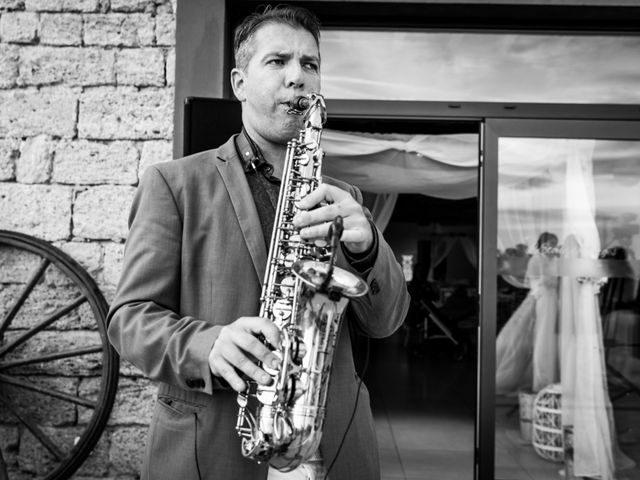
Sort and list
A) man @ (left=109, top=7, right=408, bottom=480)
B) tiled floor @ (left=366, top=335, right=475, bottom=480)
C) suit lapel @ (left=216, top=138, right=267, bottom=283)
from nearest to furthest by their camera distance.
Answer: man @ (left=109, top=7, right=408, bottom=480), suit lapel @ (left=216, top=138, right=267, bottom=283), tiled floor @ (left=366, top=335, right=475, bottom=480)

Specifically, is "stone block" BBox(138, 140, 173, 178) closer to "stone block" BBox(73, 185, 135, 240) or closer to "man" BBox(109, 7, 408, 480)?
"stone block" BBox(73, 185, 135, 240)

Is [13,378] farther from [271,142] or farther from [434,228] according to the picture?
[434,228]

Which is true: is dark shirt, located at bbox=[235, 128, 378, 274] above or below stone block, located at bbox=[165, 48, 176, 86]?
below

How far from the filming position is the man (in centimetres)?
130

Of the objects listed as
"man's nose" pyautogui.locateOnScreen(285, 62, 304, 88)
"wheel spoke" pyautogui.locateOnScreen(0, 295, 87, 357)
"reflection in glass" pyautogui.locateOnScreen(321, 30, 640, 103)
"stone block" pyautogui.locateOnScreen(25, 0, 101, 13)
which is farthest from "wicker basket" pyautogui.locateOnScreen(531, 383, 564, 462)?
"stone block" pyautogui.locateOnScreen(25, 0, 101, 13)

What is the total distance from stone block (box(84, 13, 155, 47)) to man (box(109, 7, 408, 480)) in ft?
5.40

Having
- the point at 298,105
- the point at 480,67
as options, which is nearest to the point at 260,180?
the point at 298,105

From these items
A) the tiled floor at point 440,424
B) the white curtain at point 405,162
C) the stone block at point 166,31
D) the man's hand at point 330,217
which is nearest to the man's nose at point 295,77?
the man's hand at point 330,217

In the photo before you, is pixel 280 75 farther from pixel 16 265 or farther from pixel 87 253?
pixel 16 265

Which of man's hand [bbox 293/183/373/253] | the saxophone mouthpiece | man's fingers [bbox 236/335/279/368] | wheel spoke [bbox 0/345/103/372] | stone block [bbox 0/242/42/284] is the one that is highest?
the saxophone mouthpiece

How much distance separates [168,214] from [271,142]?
374mm

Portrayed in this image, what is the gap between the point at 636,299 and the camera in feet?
14.4

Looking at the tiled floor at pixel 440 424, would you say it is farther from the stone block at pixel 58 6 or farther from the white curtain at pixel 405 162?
the stone block at pixel 58 6

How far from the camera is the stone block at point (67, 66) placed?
10.2 feet
